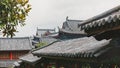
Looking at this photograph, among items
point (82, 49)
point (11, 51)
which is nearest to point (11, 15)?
point (82, 49)

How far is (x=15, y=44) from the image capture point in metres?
53.1

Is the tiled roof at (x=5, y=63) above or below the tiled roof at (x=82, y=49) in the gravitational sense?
below

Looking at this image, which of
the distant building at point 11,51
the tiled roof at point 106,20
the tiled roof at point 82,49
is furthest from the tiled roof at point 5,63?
the tiled roof at point 106,20

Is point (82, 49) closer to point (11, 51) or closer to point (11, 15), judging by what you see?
point (11, 15)

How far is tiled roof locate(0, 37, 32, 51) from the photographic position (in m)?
51.6

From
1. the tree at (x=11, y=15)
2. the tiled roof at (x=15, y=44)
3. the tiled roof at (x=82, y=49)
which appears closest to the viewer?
the tiled roof at (x=82, y=49)

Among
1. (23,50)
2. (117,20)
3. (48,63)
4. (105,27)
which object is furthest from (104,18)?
(23,50)

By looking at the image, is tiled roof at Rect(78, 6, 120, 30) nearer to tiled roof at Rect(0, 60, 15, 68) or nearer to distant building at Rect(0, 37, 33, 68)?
distant building at Rect(0, 37, 33, 68)

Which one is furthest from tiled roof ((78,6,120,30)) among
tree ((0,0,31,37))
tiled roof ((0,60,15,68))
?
tiled roof ((0,60,15,68))

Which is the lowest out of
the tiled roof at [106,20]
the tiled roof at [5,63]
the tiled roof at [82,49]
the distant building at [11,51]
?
the tiled roof at [5,63]

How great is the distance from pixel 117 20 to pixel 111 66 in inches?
94.9

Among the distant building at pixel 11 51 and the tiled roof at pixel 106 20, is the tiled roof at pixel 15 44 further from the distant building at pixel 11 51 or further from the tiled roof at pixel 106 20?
the tiled roof at pixel 106 20

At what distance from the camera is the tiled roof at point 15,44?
5162 cm

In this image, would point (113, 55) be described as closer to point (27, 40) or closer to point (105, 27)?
point (105, 27)
